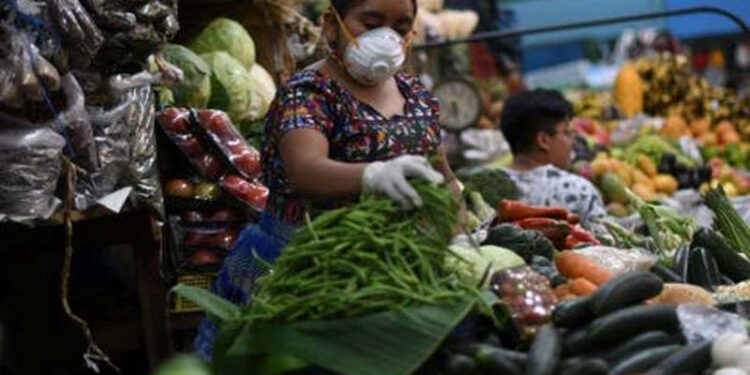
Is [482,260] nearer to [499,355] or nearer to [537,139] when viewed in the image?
[499,355]

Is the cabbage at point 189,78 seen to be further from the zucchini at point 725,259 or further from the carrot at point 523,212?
the zucchini at point 725,259

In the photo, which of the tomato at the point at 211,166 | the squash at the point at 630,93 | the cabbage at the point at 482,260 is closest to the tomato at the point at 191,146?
the tomato at the point at 211,166

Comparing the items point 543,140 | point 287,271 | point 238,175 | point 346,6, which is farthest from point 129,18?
point 543,140

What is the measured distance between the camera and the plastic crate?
18.0 ft

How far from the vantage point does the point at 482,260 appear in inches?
156

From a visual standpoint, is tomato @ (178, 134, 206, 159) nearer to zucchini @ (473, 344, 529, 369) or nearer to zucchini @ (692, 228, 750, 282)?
zucchini @ (692, 228, 750, 282)

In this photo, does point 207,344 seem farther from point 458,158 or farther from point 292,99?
point 458,158

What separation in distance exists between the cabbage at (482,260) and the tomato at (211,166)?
1.62m

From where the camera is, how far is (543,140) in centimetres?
720

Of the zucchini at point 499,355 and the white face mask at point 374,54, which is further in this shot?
the white face mask at point 374,54

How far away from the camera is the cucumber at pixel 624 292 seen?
3268 mm

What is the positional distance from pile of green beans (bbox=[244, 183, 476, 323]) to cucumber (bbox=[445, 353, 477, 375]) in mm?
141

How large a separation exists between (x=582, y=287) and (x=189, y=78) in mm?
2837

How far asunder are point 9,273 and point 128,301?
2.88 ft
